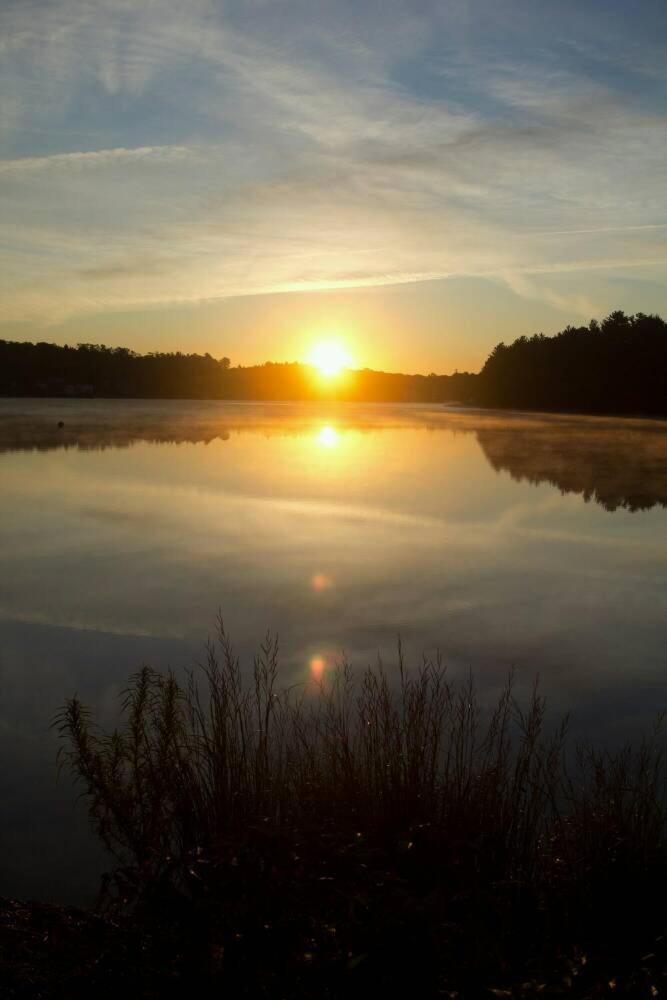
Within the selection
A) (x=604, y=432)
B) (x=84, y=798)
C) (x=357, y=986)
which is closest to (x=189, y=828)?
(x=84, y=798)

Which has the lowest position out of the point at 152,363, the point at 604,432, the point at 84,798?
the point at 84,798

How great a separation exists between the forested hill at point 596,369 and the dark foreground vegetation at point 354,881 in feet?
259

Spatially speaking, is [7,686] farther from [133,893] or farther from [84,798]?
[133,893]

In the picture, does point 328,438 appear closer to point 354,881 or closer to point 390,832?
point 390,832

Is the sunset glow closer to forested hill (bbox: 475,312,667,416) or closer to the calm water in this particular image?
the calm water

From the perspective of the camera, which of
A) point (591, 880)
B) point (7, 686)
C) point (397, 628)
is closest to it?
point (591, 880)

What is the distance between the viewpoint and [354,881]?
4430 millimetres

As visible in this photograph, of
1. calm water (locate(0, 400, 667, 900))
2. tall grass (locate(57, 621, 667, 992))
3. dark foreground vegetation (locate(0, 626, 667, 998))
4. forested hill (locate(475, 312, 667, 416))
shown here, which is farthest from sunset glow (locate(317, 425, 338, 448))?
dark foreground vegetation (locate(0, 626, 667, 998))

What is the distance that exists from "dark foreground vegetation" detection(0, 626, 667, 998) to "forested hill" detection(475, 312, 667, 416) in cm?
7890

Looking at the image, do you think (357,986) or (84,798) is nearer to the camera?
(357,986)

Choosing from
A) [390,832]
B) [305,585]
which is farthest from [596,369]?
[390,832]

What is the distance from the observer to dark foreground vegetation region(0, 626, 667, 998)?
388 cm

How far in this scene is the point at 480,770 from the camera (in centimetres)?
603

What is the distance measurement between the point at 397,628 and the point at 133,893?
6.38 m
